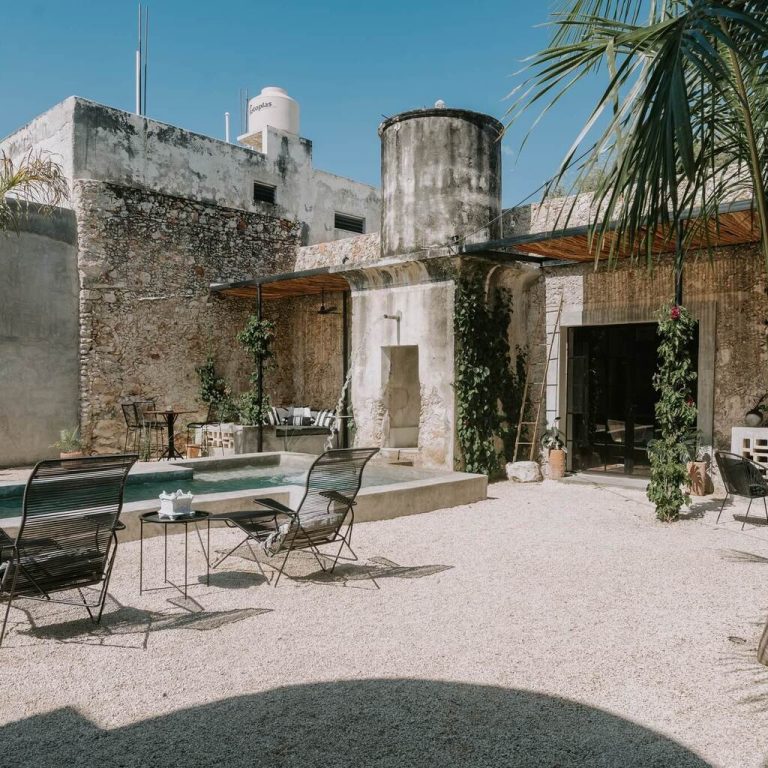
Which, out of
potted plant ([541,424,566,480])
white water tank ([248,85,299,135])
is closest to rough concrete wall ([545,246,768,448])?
potted plant ([541,424,566,480])

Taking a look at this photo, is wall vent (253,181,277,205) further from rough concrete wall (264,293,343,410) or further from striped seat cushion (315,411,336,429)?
striped seat cushion (315,411,336,429)

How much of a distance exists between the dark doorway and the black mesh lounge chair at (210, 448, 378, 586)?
5.64 meters

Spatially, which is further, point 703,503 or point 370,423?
point 370,423

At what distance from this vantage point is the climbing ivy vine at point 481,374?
9156 mm

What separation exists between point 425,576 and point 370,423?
219 inches

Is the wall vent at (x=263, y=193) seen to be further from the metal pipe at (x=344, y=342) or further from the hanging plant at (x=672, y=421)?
the hanging plant at (x=672, y=421)

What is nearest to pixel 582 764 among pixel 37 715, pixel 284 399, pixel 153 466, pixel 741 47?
pixel 37 715

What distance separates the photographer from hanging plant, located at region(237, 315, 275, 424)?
11641 millimetres

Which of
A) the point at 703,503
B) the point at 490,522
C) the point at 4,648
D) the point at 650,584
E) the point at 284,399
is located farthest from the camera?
the point at 284,399

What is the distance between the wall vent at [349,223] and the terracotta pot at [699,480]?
955 cm

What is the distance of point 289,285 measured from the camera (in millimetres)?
11680

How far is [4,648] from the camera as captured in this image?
3375 mm

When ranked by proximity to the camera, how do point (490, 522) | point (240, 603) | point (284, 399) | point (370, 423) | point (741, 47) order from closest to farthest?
point (741, 47), point (240, 603), point (490, 522), point (370, 423), point (284, 399)

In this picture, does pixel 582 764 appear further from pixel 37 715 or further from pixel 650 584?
pixel 650 584
